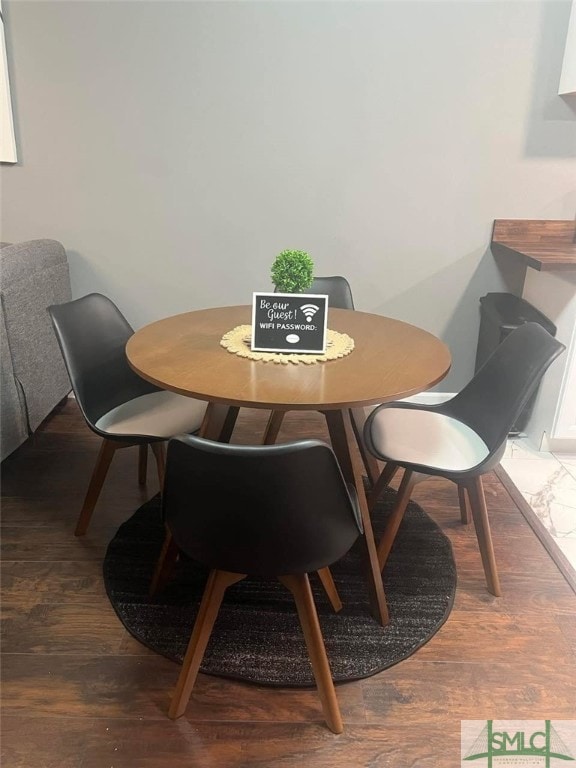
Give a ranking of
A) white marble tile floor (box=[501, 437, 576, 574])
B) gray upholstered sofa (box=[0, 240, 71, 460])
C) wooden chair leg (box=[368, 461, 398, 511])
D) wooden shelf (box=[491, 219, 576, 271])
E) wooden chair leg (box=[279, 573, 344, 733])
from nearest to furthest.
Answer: wooden chair leg (box=[279, 573, 344, 733]) < wooden chair leg (box=[368, 461, 398, 511]) < white marble tile floor (box=[501, 437, 576, 574]) < gray upholstered sofa (box=[0, 240, 71, 460]) < wooden shelf (box=[491, 219, 576, 271])

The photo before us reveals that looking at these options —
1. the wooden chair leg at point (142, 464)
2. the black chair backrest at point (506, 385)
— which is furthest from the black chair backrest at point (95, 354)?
the black chair backrest at point (506, 385)

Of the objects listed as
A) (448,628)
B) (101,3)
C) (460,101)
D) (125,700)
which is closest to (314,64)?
(460,101)

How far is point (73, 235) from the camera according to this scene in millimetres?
2877

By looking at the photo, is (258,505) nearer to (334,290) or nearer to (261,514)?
(261,514)

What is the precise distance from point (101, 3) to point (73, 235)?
40.5 inches

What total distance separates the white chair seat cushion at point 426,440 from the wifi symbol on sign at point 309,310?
1.47ft

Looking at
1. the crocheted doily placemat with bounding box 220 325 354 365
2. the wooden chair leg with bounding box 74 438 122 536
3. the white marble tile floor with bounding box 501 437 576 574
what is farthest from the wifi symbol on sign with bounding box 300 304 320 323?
the white marble tile floor with bounding box 501 437 576 574

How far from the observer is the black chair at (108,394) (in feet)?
6.05

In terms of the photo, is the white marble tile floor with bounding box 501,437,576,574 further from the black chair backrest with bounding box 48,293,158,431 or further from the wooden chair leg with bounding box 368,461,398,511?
the black chair backrest with bounding box 48,293,158,431

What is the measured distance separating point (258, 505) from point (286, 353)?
67 cm

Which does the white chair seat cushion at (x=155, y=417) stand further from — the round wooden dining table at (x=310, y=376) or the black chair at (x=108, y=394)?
the round wooden dining table at (x=310, y=376)

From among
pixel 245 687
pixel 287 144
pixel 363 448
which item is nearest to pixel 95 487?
pixel 245 687

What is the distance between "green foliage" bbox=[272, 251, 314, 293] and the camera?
1716 millimetres

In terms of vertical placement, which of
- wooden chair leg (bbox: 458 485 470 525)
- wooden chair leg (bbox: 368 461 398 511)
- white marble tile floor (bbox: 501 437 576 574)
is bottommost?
white marble tile floor (bbox: 501 437 576 574)
